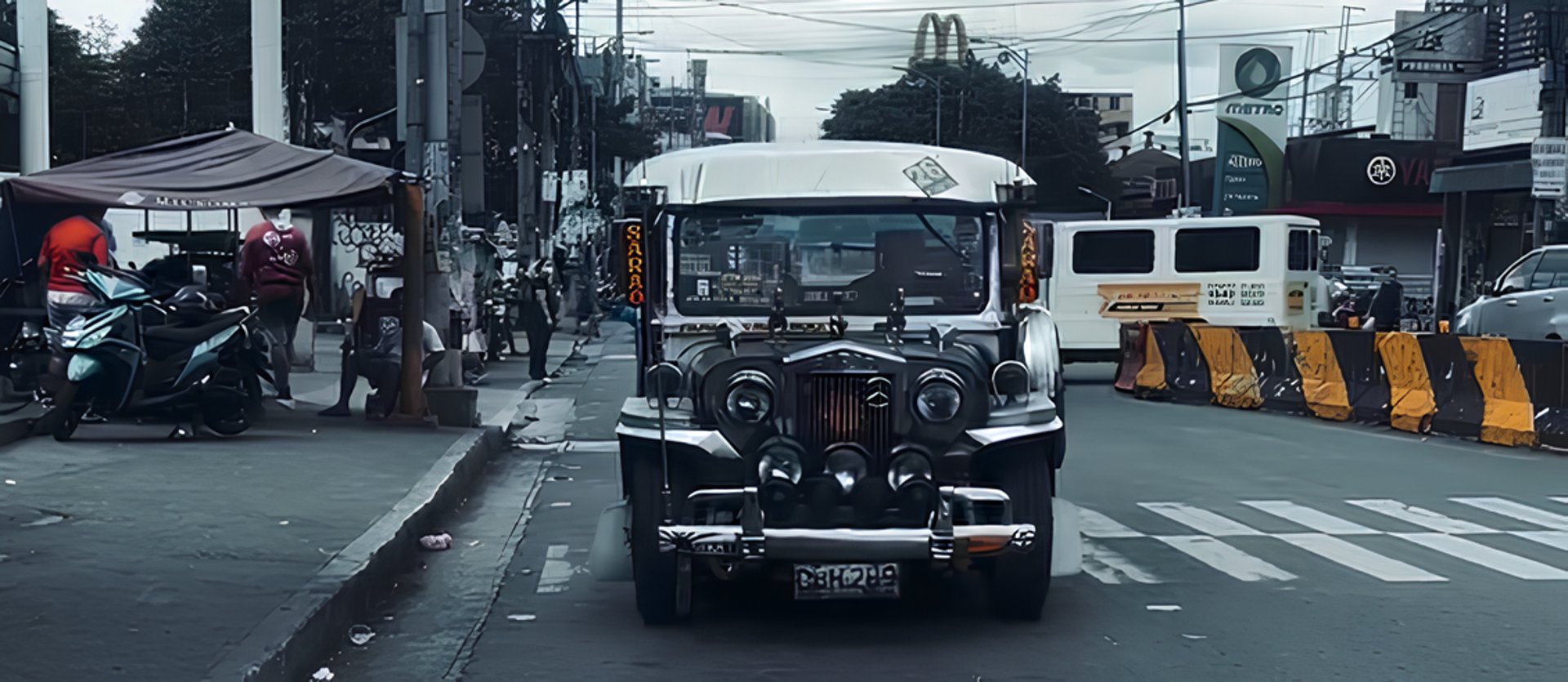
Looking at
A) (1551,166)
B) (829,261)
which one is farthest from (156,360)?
(1551,166)

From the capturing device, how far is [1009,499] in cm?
724

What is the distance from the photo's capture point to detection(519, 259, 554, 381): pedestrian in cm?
2255

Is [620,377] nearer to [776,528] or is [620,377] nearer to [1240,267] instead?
[1240,267]

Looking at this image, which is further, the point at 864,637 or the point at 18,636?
the point at 864,637

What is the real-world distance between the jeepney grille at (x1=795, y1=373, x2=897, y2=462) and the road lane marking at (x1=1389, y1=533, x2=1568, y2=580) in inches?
162

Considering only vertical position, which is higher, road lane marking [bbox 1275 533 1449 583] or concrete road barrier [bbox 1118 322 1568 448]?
concrete road barrier [bbox 1118 322 1568 448]

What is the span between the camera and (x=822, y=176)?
8195mm

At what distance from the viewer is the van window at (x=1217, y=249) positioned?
79.9ft

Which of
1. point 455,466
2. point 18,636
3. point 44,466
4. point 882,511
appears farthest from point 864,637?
point 44,466

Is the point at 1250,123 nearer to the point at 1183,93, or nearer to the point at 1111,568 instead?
the point at 1183,93

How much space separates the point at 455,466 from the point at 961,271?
5.49 meters

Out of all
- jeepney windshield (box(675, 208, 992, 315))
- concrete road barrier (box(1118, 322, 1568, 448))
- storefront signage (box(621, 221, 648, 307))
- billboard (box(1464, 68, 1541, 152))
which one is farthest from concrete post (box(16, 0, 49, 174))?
billboard (box(1464, 68, 1541, 152))

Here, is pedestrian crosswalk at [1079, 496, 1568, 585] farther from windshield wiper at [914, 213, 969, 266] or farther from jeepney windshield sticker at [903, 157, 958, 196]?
jeepney windshield sticker at [903, 157, 958, 196]

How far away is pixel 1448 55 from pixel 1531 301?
15050 millimetres
